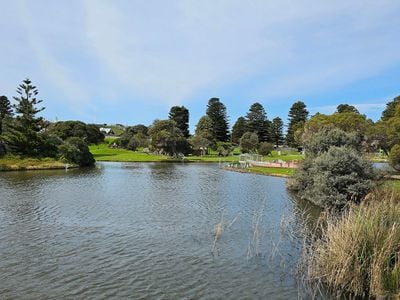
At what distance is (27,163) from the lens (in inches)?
2530

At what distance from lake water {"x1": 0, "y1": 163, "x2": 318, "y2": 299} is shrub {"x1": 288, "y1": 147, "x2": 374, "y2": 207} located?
209 centimetres

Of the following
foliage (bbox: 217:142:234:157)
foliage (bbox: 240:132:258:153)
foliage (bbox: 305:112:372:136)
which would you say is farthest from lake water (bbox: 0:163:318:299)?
foliage (bbox: 240:132:258:153)

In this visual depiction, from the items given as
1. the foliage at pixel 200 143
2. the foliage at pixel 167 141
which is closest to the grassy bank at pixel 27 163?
the foliage at pixel 167 141

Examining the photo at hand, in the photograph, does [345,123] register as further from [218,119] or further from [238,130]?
[218,119]

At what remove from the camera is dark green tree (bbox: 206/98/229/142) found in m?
144

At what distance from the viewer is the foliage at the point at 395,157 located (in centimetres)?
4350

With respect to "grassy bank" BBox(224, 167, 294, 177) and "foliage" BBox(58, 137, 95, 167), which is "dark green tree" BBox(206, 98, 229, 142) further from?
"grassy bank" BBox(224, 167, 294, 177)

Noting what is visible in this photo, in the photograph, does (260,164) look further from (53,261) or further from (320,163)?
(53,261)

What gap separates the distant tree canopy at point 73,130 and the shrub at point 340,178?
94503mm

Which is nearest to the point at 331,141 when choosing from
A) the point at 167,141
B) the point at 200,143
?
the point at 167,141

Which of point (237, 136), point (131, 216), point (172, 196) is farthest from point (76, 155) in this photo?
point (237, 136)

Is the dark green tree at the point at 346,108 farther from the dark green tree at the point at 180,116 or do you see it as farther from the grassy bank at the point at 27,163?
the grassy bank at the point at 27,163

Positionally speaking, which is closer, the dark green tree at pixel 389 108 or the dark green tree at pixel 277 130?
the dark green tree at pixel 389 108

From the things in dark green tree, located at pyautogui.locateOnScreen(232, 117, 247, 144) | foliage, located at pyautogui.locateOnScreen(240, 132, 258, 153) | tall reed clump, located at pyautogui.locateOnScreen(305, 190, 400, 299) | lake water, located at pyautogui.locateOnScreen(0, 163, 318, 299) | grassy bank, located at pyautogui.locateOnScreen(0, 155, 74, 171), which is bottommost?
lake water, located at pyautogui.locateOnScreen(0, 163, 318, 299)
